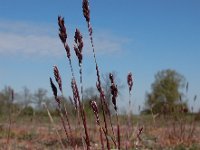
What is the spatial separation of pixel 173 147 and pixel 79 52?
6.91m

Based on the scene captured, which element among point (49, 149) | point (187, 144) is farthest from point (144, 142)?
point (49, 149)

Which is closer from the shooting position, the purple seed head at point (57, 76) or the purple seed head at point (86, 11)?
the purple seed head at point (86, 11)

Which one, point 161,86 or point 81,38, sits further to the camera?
point 161,86

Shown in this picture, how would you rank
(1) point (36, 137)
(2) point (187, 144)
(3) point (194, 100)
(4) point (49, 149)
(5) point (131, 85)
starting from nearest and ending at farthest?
(5) point (131, 85), (3) point (194, 100), (2) point (187, 144), (4) point (49, 149), (1) point (36, 137)

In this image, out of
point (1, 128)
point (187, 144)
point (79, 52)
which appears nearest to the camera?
point (79, 52)

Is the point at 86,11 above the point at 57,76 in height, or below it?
above

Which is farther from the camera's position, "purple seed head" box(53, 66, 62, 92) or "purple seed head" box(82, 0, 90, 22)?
"purple seed head" box(53, 66, 62, 92)

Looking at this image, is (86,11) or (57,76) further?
A: (57,76)

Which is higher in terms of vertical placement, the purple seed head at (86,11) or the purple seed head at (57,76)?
the purple seed head at (86,11)

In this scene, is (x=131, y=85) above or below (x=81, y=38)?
below

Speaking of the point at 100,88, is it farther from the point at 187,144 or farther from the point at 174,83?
the point at 174,83

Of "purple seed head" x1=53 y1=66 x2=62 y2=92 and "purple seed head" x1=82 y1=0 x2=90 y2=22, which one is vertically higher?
"purple seed head" x1=82 y1=0 x2=90 y2=22

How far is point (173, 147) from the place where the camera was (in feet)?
30.4

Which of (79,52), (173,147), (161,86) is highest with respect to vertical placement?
(161,86)
